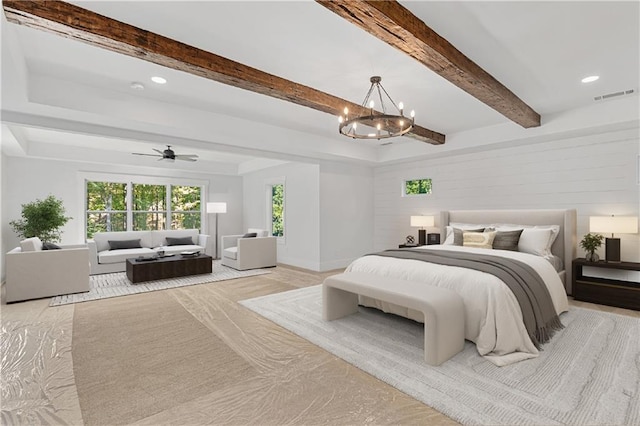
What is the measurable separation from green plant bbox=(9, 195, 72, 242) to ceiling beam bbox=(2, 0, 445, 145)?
491cm

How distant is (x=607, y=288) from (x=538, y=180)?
181 centimetres

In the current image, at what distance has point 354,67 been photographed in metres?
3.10

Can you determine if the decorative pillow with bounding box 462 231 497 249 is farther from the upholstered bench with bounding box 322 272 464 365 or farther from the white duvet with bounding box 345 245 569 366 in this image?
the upholstered bench with bounding box 322 272 464 365

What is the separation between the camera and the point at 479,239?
458 centimetres

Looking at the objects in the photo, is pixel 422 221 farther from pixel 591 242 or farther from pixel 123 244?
pixel 123 244

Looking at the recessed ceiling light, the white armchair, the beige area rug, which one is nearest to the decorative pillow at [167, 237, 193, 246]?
the white armchair

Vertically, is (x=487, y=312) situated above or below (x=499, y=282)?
below

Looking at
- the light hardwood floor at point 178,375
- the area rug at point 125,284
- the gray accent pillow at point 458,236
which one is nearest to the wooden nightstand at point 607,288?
the gray accent pillow at point 458,236

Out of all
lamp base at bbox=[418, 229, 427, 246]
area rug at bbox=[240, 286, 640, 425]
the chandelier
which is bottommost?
area rug at bbox=[240, 286, 640, 425]

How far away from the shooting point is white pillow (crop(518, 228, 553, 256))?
434 cm

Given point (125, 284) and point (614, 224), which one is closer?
point (614, 224)

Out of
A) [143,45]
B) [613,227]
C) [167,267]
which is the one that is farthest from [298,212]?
[613,227]

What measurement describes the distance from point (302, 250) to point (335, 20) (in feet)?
17.2

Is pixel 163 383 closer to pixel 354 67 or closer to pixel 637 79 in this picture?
pixel 354 67
